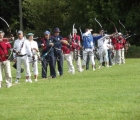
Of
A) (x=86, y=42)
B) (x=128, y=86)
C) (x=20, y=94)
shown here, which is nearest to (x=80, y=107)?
(x=20, y=94)

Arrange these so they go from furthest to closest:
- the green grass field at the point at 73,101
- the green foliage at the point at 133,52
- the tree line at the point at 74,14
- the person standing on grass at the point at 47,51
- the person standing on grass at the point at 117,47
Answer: the tree line at the point at 74,14 < the green foliage at the point at 133,52 < the person standing on grass at the point at 117,47 < the person standing on grass at the point at 47,51 < the green grass field at the point at 73,101

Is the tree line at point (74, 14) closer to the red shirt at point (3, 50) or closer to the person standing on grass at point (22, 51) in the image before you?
the person standing on grass at point (22, 51)

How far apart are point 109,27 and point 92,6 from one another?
9.89ft

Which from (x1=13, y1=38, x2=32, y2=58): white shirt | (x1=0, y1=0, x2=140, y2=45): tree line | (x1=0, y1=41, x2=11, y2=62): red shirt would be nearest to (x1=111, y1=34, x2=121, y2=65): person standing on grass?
(x1=13, y1=38, x2=32, y2=58): white shirt

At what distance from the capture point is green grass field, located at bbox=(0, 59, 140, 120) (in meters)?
13.2

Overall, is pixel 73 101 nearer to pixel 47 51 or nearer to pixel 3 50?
pixel 3 50

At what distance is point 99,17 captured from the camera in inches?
2344

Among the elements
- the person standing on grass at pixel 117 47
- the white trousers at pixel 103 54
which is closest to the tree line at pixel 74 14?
the person standing on grass at pixel 117 47

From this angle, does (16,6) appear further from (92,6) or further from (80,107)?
(80,107)

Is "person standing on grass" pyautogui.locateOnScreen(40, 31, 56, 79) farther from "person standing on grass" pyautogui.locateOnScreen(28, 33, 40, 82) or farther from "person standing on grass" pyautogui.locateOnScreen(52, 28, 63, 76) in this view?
"person standing on grass" pyautogui.locateOnScreen(52, 28, 63, 76)

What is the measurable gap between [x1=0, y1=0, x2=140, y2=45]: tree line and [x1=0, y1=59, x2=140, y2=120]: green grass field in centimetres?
3644

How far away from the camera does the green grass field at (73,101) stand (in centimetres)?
1323

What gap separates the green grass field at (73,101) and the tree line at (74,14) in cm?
3644

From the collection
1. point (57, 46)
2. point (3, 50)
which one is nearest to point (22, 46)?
point (3, 50)
